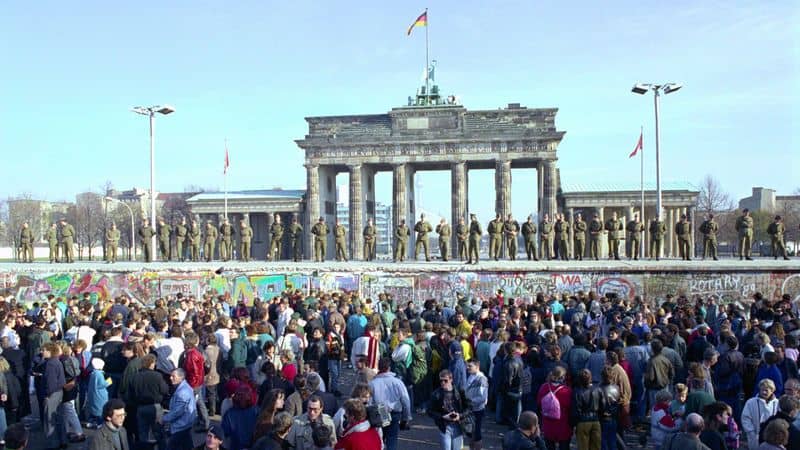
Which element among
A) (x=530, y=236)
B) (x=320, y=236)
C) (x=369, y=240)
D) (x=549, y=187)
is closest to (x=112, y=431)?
(x=320, y=236)

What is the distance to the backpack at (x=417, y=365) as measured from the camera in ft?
38.5

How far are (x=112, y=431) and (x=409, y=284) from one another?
18.5m

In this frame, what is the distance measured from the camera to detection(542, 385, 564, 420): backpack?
29.1 feet

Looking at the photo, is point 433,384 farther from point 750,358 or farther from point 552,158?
point 552,158

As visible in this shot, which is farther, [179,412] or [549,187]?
[549,187]

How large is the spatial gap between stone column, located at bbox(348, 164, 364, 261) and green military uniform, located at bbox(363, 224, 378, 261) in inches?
630

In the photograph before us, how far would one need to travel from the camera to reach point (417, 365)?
1184 centimetres

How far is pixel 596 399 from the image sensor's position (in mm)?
8766

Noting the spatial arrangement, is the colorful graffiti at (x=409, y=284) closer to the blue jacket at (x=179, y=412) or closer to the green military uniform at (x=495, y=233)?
the green military uniform at (x=495, y=233)

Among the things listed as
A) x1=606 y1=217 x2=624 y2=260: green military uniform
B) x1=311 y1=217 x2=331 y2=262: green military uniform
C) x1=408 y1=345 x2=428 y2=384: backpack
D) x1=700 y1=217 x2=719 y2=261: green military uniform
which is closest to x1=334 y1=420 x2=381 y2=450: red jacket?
x1=408 y1=345 x2=428 y2=384: backpack

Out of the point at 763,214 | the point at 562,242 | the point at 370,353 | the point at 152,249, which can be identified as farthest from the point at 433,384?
the point at 763,214

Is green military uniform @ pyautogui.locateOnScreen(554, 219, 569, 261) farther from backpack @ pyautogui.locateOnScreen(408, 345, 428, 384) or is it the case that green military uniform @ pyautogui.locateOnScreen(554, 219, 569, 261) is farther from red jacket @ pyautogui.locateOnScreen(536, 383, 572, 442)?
red jacket @ pyautogui.locateOnScreen(536, 383, 572, 442)

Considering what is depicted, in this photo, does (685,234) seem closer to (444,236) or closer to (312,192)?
(444,236)

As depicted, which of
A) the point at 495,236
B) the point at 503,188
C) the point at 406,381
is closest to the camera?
the point at 406,381
